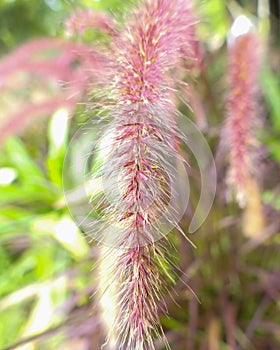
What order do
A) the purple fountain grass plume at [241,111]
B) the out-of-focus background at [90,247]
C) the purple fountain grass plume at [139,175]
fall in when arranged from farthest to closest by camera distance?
the out-of-focus background at [90,247], the purple fountain grass plume at [241,111], the purple fountain grass plume at [139,175]

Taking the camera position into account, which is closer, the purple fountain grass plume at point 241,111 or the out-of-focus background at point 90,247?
the purple fountain grass plume at point 241,111

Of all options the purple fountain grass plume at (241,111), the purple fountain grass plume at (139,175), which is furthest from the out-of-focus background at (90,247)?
the purple fountain grass plume at (139,175)

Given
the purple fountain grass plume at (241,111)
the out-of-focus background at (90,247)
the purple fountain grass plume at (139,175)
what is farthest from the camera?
the out-of-focus background at (90,247)

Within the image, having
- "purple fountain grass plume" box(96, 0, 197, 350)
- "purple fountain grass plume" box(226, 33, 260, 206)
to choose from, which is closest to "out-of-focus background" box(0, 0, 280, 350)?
"purple fountain grass plume" box(226, 33, 260, 206)

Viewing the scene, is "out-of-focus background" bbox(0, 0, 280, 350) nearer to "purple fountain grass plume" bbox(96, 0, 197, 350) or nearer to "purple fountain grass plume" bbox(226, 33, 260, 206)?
"purple fountain grass plume" bbox(226, 33, 260, 206)

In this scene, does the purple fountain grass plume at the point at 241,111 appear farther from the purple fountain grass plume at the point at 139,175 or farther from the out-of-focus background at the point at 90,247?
the purple fountain grass plume at the point at 139,175

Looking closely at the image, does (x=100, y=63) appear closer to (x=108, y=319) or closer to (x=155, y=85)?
(x=155, y=85)

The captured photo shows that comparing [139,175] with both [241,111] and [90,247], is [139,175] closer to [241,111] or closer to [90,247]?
[241,111]

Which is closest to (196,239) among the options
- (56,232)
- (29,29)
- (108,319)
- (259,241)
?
(259,241)
